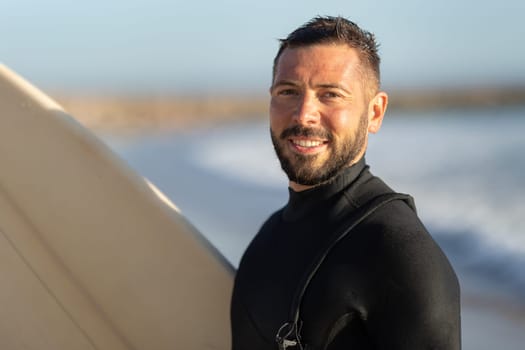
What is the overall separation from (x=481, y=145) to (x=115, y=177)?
31.6 ft

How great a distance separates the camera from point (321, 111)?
1.62 meters

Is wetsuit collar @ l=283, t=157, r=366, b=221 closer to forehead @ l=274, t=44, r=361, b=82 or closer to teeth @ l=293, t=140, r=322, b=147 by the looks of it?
teeth @ l=293, t=140, r=322, b=147

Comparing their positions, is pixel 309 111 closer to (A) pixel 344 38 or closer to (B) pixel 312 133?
(B) pixel 312 133

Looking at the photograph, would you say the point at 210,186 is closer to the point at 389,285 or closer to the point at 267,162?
the point at 267,162

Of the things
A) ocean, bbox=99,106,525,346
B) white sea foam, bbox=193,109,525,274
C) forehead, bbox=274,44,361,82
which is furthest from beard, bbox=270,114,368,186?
white sea foam, bbox=193,109,525,274

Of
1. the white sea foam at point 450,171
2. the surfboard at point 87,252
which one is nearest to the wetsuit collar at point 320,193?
the surfboard at point 87,252

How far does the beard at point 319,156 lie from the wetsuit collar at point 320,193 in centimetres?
1

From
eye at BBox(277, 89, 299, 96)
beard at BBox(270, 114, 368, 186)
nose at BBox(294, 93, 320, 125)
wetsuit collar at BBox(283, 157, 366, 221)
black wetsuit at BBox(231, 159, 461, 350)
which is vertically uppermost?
eye at BBox(277, 89, 299, 96)

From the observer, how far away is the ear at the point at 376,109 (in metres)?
1.69

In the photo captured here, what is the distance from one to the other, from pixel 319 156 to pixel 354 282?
31 cm

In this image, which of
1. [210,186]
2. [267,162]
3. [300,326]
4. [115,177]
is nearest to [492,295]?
[115,177]

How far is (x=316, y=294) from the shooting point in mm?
1482

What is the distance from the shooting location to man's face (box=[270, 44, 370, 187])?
1.62 metres

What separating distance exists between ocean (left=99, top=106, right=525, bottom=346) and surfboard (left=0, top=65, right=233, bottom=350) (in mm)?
2376
